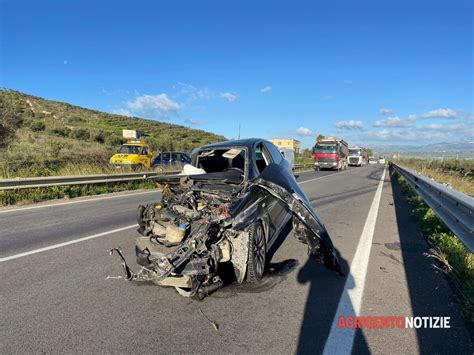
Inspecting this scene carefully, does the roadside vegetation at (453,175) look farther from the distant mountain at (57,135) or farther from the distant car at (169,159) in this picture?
the distant mountain at (57,135)

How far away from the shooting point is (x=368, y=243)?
638cm

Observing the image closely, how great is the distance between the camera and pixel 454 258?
5000 millimetres

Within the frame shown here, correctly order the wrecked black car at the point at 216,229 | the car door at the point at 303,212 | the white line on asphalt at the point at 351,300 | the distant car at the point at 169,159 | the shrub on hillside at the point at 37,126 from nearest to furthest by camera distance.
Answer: the white line on asphalt at the point at 351,300, the wrecked black car at the point at 216,229, the car door at the point at 303,212, the distant car at the point at 169,159, the shrub on hillside at the point at 37,126

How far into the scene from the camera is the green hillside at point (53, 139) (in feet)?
51.5

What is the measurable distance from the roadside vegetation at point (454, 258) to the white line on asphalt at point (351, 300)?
1025 mm

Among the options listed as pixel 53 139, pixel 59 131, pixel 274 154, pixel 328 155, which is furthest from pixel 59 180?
pixel 328 155

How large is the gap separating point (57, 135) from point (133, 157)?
A: 63.2ft

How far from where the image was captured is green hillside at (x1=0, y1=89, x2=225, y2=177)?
15.7 meters

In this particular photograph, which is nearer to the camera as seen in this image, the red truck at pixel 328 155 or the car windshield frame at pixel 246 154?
the car windshield frame at pixel 246 154

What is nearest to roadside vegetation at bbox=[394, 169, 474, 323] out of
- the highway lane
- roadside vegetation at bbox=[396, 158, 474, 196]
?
roadside vegetation at bbox=[396, 158, 474, 196]

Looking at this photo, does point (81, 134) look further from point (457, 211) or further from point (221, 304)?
point (457, 211)

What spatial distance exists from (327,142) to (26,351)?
38212 mm

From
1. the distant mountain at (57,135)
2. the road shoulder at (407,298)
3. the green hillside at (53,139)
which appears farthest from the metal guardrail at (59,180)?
the road shoulder at (407,298)

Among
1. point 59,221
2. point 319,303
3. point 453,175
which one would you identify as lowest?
point 59,221
